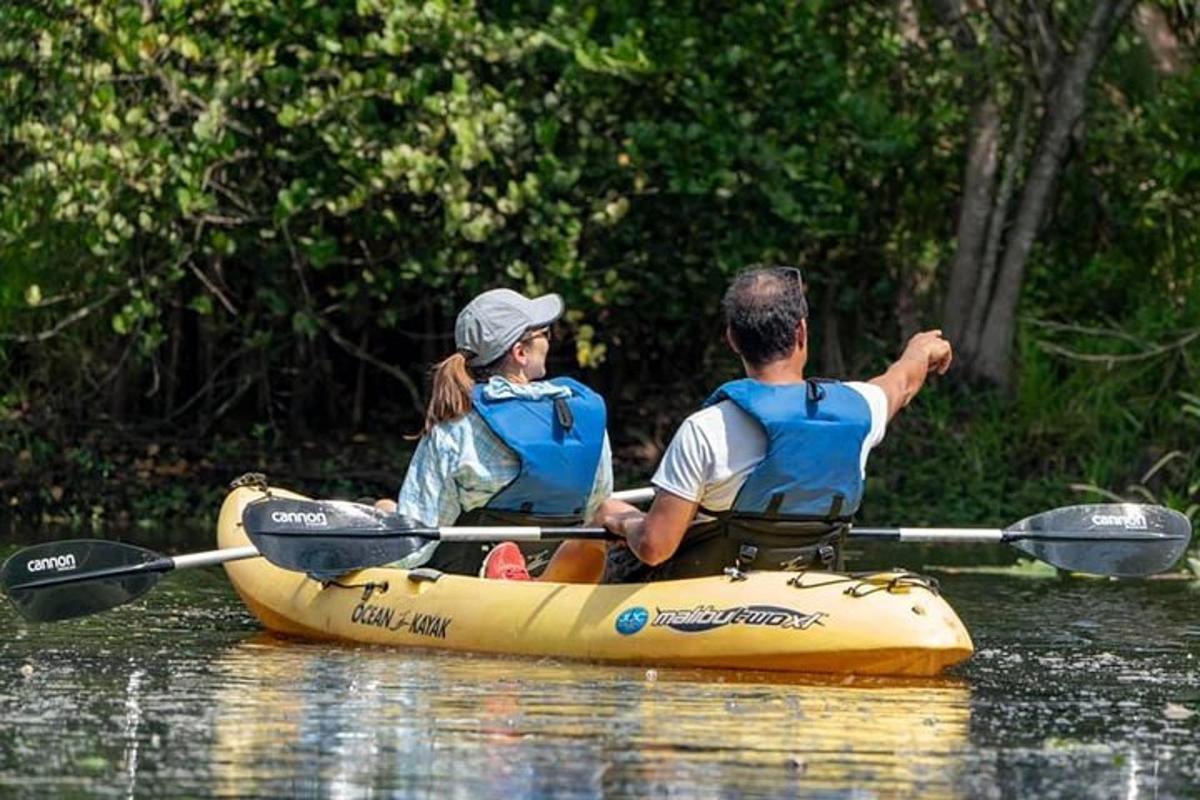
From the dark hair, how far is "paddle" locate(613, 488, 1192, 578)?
4.17 ft

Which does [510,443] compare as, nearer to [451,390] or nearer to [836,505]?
[451,390]

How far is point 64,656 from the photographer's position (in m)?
9.23

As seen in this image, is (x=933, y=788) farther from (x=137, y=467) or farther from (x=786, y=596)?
(x=137, y=467)

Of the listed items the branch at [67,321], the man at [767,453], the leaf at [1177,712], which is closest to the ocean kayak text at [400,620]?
the man at [767,453]

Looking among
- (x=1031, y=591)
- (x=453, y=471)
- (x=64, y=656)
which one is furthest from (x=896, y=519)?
(x=64, y=656)

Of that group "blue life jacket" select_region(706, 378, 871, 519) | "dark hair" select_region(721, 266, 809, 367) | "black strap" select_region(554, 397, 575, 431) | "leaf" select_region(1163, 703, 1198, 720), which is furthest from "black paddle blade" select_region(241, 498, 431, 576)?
"leaf" select_region(1163, 703, 1198, 720)

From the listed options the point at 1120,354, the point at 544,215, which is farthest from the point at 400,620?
the point at 1120,354

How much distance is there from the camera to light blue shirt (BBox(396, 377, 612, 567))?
9.57 metres

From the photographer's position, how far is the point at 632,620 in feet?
29.4

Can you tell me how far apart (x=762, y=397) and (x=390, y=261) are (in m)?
7.17

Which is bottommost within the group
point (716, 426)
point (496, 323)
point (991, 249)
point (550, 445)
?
point (550, 445)

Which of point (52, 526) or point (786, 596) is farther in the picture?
point (52, 526)

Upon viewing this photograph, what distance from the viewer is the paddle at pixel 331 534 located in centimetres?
954

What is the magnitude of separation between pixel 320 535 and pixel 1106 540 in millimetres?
2627
